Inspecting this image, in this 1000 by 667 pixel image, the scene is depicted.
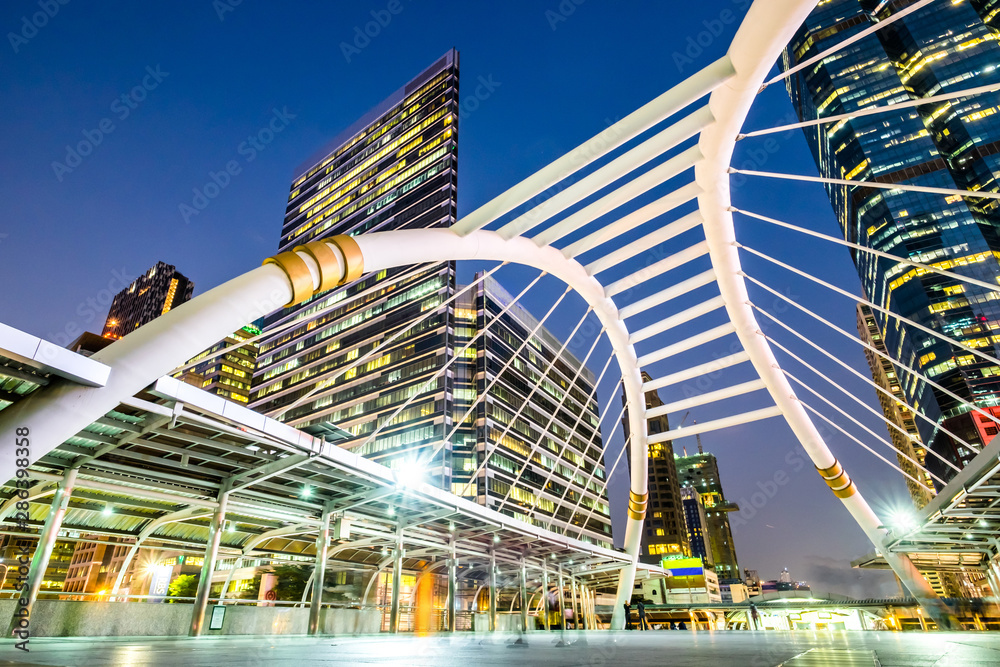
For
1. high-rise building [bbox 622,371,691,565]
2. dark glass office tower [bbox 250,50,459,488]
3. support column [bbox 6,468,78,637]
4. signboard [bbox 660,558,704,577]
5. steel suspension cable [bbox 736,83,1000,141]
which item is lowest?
support column [bbox 6,468,78,637]

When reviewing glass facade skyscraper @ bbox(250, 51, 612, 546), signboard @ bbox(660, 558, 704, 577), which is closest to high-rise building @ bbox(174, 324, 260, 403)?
glass facade skyscraper @ bbox(250, 51, 612, 546)

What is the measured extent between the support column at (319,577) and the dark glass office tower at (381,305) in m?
47.7

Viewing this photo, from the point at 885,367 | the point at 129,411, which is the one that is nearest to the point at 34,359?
the point at 129,411

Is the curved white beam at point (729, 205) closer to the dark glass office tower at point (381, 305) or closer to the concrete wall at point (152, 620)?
the concrete wall at point (152, 620)

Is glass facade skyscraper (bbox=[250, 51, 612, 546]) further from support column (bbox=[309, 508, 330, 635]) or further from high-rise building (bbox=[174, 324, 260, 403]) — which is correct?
support column (bbox=[309, 508, 330, 635])

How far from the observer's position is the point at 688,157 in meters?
12.7

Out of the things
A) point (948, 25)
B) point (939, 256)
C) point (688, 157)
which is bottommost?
point (688, 157)

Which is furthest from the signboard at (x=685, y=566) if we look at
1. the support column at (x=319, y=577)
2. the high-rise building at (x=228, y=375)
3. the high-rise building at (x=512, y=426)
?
the high-rise building at (x=228, y=375)

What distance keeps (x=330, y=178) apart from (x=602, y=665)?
12916cm

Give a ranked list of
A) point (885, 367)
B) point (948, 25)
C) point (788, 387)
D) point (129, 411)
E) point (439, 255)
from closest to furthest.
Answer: point (129, 411) → point (439, 255) → point (788, 387) → point (948, 25) → point (885, 367)

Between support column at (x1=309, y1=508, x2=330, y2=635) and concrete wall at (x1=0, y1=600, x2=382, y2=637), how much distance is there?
0.62 m

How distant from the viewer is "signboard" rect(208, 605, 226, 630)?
1420cm

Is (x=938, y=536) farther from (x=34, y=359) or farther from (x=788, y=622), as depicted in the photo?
(x=34, y=359)

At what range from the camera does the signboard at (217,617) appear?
1420 cm
